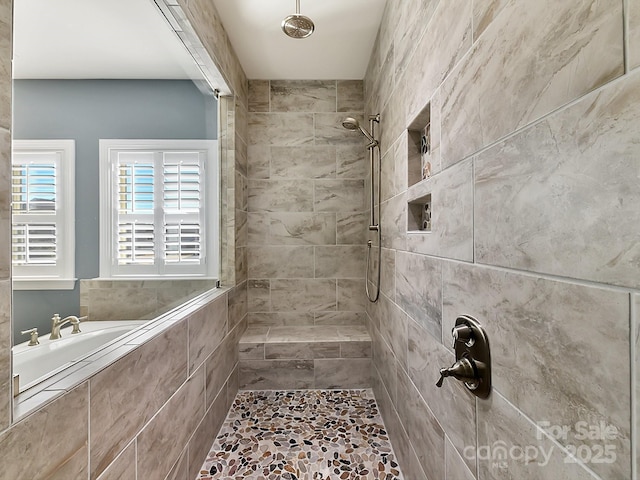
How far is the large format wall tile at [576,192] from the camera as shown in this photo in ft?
1.29

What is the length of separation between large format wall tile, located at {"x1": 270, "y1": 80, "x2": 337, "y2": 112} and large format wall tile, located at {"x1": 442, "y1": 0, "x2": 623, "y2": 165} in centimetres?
197

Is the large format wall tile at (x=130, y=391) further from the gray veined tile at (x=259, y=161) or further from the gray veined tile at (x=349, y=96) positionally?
the gray veined tile at (x=349, y=96)

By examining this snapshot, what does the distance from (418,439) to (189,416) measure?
1.02 metres

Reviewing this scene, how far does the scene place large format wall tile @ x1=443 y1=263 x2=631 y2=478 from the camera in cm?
41

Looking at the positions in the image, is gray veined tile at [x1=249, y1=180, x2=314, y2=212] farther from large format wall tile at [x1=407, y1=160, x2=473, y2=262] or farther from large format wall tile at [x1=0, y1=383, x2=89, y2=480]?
large format wall tile at [x1=0, y1=383, x2=89, y2=480]

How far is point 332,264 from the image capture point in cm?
271

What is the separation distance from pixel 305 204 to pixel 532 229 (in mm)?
2194

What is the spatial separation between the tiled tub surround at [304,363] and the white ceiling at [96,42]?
1.91 meters

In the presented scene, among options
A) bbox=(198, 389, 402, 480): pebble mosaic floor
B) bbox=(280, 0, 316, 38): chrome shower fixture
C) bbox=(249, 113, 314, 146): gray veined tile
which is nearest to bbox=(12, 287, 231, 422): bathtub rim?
bbox=(198, 389, 402, 480): pebble mosaic floor

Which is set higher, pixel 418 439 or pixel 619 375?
pixel 619 375

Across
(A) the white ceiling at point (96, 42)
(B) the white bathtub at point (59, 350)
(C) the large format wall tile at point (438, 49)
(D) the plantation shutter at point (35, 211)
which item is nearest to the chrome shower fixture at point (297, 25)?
(A) the white ceiling at point (96, 42)

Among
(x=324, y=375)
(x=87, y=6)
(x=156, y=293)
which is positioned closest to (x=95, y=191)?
(x=156, y=293)

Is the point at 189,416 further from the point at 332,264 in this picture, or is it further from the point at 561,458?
the point at 332,264

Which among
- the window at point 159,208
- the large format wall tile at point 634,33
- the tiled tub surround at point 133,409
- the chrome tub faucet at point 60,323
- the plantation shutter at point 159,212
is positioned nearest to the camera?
the large format wall tile at point 634,33
